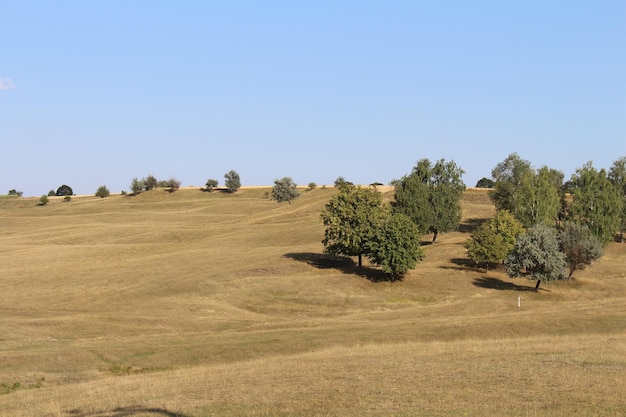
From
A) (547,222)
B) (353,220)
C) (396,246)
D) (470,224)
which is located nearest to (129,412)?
(396,246)

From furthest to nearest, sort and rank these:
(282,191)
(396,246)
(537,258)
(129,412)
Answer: (282,191) < (396,246) < (537,258) < (129,412)

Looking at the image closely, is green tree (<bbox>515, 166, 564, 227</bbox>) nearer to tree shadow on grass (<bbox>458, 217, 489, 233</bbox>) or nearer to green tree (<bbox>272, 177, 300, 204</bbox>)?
tree shadow on grass (<bbox>458, 217, 489, 233</bbox>)

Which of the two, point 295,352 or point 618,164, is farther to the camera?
point 618,164

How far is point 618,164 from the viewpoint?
12406 cm

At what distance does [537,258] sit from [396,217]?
56.8ft

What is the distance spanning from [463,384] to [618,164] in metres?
110

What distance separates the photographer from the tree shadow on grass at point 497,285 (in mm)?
78175

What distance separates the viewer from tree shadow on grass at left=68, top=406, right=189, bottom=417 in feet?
80.8

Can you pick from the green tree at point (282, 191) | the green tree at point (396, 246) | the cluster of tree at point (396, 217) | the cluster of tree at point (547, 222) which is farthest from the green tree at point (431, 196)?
the green tree at point (282, 191)

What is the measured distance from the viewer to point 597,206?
10275 centimetres

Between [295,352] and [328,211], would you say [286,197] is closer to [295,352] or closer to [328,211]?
[328,211]

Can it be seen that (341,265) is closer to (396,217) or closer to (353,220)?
(353,220)

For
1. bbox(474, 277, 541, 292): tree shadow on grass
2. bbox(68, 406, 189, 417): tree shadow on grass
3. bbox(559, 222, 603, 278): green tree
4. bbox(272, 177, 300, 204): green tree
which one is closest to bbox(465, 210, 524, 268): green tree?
bbox(474, 277, 541, 292): tree shadow on grass

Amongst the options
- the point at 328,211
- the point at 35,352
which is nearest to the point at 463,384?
the point at 35,352
